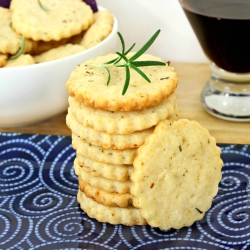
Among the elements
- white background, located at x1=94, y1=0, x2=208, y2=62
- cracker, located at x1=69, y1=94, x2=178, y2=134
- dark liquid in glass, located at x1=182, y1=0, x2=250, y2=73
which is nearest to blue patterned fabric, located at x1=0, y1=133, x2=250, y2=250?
cracker, located at x1=69, y1=94, x2=178, y2=134

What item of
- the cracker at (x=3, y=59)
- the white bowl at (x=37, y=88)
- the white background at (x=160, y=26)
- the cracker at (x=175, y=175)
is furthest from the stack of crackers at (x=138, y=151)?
the white background at (x=160, y=26)

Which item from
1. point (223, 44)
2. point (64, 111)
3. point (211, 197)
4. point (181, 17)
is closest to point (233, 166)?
point (211, 197)

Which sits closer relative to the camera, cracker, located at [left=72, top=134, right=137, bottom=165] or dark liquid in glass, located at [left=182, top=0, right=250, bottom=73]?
Result: cracker, located at [left=72, top=134, right=137, bottom=165]

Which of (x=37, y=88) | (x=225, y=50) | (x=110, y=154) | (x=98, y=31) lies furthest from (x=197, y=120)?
(x=110, y=154)

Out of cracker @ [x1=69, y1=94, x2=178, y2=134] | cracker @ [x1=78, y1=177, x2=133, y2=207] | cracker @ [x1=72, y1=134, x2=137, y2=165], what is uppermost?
cracker @ [x1=69, y1=94, x2=178, y2=134]

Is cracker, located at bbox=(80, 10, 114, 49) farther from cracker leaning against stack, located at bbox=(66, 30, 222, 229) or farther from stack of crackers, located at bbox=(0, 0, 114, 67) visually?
cracker leaning against stack, located at bbox=(66, 30, 222, 229)

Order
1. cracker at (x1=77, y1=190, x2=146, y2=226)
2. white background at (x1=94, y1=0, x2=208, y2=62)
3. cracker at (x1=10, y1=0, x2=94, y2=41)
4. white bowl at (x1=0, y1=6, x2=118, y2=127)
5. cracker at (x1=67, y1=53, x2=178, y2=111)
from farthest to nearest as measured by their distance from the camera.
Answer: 1. white background at (x1=94, y1=0, x2=208, y2=62)
2. cracker at (x1=10, y1=0, x2=94, y2=41)
3. white bowl at (x1=0, y1=6, x2=118, y2=127)
4. cracker at (x1=77, y1=190, x2=146, y2=226)
5. cracker at (x1=67, y1=53, x2=178, y2=111)
